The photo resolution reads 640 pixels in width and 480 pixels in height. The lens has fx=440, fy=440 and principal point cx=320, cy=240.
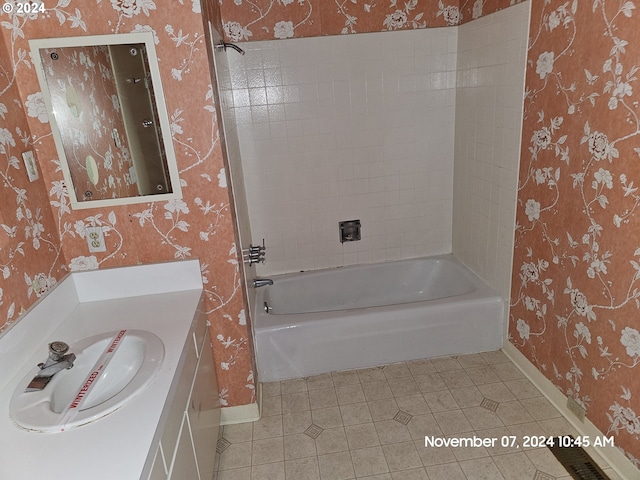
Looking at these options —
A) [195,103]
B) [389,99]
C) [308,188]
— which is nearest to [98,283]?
[195,103]

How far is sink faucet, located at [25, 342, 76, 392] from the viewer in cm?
127

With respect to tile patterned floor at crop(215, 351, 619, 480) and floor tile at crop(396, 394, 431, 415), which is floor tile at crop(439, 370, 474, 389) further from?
floor tile at crop(396, 394, 431, 415)

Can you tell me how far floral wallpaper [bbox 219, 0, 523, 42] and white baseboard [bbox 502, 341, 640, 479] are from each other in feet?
6.42

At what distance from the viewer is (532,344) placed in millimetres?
2295

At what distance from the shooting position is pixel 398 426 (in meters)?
2.08

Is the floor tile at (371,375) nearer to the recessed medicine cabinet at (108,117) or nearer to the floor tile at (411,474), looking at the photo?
the floor tile at (411,474)

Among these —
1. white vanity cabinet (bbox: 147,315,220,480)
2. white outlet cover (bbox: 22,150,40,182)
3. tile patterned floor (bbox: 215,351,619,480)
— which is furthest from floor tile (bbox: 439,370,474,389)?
white outlet cover (bbox: 22,150,40,182)

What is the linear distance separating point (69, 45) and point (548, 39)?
194cm

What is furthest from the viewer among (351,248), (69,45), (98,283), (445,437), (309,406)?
(351,248)

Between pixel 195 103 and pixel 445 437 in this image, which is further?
pixel 445 437

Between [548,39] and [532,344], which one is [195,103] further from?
[532,344]

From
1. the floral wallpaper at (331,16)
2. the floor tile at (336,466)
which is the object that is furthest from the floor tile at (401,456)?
the floral wallpaper at (331,16)

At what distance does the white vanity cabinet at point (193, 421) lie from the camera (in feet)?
3.84

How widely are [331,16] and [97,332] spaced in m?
2.21
